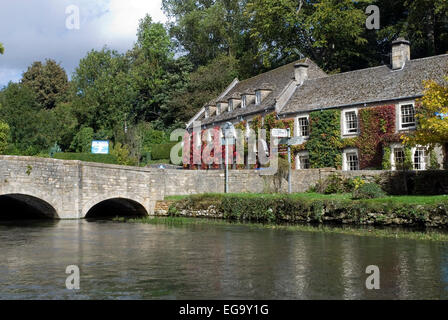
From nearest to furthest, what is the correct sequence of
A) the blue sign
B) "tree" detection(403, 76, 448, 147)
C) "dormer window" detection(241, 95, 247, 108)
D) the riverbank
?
the riverbank < "tree" detection(403, 76, 448, 147) < the blue sign < "dormer window" detection(241, 95, 247, 108)

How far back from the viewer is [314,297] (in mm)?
9375

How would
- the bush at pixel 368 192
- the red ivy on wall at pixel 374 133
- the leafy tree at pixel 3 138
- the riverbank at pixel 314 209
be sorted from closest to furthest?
1. the riverbank at pixel 314 209
2. the bush at pixel 368 192
3. the red ivy on wall at pixel 374 133
4. the leafy tree at pixel 3 138

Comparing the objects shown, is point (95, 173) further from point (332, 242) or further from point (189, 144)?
point (189, 144)

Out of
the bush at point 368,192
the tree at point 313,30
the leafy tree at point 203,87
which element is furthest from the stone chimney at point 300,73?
the bush at point 368,192

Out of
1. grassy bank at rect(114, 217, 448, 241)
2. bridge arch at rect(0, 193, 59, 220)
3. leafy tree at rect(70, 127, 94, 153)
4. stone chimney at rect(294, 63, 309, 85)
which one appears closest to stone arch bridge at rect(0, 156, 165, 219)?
bridge arch at rect(0, 193, 59, 220)

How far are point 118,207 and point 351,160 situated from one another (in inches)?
642

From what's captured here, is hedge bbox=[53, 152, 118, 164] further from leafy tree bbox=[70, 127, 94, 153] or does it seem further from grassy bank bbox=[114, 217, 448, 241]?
leafy tree bbox=[70, 127, 94, 153]

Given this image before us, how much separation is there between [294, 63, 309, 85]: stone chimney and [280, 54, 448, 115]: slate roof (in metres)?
0.56

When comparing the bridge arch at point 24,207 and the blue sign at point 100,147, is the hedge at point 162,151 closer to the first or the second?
the blue sign at point 100,147

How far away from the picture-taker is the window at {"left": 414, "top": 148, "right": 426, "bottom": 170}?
101 feet

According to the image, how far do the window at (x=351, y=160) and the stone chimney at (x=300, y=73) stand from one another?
8.34 metres

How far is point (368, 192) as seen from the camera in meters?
24.5

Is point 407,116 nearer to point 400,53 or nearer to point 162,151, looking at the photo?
point 400,53

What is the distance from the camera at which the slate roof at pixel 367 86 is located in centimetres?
3191
